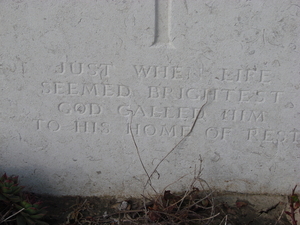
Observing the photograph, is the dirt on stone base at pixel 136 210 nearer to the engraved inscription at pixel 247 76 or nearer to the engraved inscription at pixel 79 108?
the engraved inscription at pixel 79 108

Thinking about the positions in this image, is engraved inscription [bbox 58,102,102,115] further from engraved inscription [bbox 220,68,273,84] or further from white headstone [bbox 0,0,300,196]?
engraved inscription [bbox 220,68,273,84]

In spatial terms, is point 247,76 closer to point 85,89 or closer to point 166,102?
point 166,102

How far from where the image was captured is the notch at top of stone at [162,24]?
224 cm

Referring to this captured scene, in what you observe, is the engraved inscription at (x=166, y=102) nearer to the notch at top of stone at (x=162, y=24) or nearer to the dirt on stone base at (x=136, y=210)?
the notch at top of stone at (x=162, y=24)

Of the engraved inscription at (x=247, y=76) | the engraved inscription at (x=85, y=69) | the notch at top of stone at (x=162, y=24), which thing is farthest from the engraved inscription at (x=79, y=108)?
the engraved inscription at (x=247, y=76)

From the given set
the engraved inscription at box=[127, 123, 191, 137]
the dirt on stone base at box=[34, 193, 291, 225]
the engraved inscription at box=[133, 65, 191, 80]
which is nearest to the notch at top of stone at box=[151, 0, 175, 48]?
the engraved inscription at box=[133, 65, 191, 80]

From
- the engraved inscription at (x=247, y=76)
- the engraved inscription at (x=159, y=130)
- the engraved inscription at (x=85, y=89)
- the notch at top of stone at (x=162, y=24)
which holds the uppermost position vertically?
the notch at top of stone at (x=162, y=24)

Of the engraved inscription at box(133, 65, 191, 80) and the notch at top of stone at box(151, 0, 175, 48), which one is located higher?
the notch at top of stone at box(151, 0, 175, 48)

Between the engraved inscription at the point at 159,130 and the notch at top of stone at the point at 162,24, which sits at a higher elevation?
the notch at top of stone at the point at 162,24

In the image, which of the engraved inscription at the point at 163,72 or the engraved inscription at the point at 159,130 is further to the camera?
the engraved inscription at the point at 159,130

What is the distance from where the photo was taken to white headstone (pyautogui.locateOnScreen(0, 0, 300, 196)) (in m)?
2.23

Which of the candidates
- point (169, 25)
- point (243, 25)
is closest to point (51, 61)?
point (169, 25)

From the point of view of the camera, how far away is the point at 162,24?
2.27 metres

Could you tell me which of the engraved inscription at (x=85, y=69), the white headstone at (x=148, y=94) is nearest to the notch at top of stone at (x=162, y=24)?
the white headstone at (x=148, y=94)
